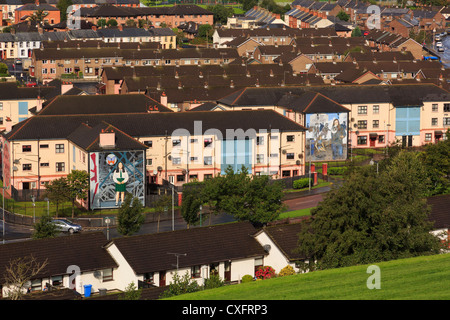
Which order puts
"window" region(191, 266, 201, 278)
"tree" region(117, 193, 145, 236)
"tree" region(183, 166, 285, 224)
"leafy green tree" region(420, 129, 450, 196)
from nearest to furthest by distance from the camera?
"window" region(191, 266, 201, 278) < "tree" region(117, 193, 145, 236) < "tree" region(183, 166, 285, 224) < "leafy green tree" region(420, 129, 450, 196)

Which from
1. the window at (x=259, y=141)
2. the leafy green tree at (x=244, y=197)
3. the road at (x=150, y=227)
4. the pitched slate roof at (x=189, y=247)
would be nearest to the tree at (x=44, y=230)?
the road at (x=150, y=227)

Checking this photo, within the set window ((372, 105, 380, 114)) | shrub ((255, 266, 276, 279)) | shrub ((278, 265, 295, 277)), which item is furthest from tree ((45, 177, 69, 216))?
window ((372, 105, 380, 114))

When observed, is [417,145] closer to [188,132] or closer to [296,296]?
[188,132]

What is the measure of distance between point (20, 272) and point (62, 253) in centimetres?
419

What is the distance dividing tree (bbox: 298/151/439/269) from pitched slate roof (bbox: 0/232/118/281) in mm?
10075

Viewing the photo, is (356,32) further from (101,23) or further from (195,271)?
(195,271)

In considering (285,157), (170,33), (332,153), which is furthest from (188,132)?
(170,33)

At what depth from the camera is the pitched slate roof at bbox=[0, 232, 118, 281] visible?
48062 millimetres

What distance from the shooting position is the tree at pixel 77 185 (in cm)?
6844

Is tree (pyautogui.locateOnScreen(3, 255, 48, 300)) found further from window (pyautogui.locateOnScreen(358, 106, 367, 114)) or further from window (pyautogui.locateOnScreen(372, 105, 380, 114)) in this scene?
window (pyautogui.locateOnScreen(372, 105, 380, 114))

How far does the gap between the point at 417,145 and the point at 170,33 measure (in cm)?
8362

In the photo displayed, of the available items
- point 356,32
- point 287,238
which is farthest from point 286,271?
point 356,32

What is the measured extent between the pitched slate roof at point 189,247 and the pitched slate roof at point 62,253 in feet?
3.31

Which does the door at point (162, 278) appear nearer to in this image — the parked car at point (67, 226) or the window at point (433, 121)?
the parked car at point (67, 226)
